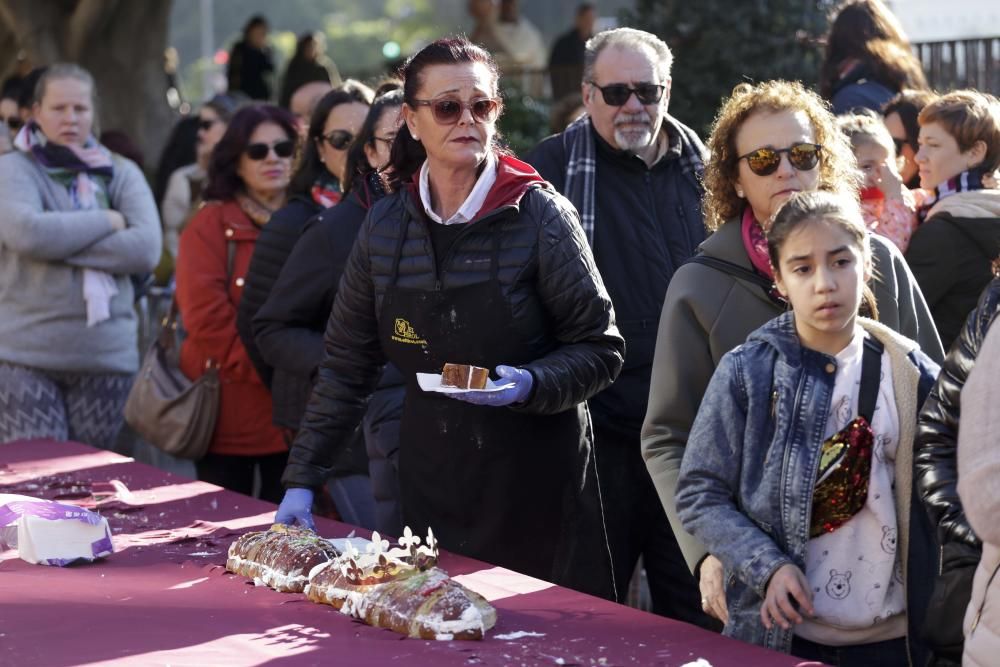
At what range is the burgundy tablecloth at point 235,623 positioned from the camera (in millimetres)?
3012

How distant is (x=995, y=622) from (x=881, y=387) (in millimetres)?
700

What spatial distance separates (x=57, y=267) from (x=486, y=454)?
10.9 feet

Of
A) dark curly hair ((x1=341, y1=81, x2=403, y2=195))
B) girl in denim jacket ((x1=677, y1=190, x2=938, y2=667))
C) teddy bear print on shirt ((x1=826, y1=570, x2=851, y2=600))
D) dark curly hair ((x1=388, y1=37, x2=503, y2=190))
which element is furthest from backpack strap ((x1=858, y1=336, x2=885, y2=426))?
dark curly hair ((x1=341, y1=81, x2=403, y2=195))

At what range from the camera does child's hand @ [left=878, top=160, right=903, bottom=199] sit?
5.38 m

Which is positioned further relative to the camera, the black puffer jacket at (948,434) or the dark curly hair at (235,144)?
the dark curly hair at (235,144)

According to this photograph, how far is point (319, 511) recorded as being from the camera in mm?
5957

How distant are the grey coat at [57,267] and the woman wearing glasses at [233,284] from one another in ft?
1.54

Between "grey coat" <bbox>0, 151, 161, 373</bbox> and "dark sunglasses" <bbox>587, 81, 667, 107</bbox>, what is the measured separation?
8.61 feet

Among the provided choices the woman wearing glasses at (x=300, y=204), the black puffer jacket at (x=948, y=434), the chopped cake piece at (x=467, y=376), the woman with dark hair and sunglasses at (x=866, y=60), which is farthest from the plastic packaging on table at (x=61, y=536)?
the woman with dark hair and sunglasses at (x=866, y=60)

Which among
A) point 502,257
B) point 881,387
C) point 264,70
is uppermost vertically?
point 264,70

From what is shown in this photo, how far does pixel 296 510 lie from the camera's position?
4.10 m

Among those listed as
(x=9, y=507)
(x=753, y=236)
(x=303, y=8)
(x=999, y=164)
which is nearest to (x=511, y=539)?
(x=753, y=236)

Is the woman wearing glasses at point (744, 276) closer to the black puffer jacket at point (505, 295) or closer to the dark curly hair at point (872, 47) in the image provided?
the black puffer jacket at point (505, 295)

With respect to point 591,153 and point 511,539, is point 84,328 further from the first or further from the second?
point 511,539
